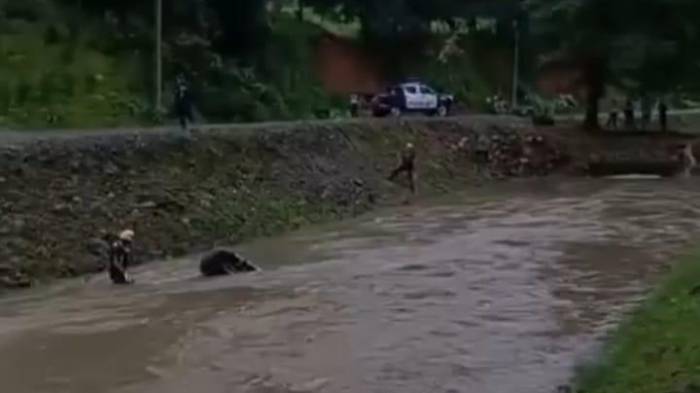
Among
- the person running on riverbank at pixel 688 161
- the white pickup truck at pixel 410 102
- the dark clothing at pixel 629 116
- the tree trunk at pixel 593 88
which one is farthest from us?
the dark clothing at pixel 629 116

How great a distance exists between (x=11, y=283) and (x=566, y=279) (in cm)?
913

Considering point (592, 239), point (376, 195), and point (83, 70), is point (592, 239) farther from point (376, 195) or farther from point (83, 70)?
point (83, 70)

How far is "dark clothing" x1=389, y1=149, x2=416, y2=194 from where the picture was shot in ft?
131

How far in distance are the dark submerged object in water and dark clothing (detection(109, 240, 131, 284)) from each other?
135cm

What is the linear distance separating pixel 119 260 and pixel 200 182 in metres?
7.50

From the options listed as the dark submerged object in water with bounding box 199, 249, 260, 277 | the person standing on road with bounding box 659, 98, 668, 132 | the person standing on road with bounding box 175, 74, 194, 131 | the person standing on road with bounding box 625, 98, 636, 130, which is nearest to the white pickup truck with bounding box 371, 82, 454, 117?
the person standing on road with bounding box 625, 98, 636, 130

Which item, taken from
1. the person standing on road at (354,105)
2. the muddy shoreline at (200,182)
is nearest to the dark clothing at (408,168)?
the muddy shoreline at (200,182)

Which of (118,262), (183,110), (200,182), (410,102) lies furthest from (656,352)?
(410,102)

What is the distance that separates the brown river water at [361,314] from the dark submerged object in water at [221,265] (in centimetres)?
39

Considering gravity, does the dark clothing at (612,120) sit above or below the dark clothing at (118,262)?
above

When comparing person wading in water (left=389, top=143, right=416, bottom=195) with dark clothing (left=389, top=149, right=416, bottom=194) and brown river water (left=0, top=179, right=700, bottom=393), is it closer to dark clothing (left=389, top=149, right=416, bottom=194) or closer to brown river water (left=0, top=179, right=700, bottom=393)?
dark clothing (left=389, top=149, right=416, bottom=194)

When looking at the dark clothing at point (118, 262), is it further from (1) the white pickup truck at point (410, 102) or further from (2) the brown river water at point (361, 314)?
(1) the white pickup truck at point (410, 102)

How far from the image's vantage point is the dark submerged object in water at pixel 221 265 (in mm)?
25438

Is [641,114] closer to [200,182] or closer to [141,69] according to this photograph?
[141,69]
